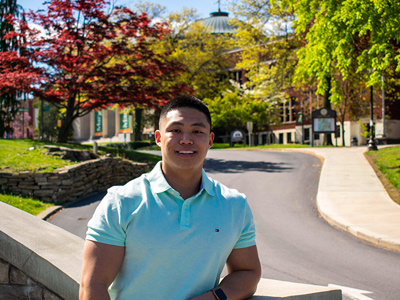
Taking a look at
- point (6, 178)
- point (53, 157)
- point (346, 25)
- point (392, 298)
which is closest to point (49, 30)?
point (53, 157)

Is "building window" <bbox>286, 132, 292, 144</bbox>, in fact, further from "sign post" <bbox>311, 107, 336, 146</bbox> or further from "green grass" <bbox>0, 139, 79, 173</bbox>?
"green grass" <bbox>0, 139, 79, 173</bbox>

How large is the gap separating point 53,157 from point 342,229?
9.10 metres

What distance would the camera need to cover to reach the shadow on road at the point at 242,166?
18062mm

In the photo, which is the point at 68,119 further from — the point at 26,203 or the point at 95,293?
the point at 95,293

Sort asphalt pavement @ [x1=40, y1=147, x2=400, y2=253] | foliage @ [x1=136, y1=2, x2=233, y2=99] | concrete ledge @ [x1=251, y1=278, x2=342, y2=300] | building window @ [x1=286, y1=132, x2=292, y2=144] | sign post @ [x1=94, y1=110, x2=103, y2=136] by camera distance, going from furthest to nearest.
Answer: sign post @ [x1=94, y1=110, x2=103, y2=136] → building window @ [x1=286, y1=132, x2=292, y2=144] → foliage @ [x1=136, y1=2, x2=233, y2=99] → asphalt pavement @ [x1=40, y1=147, x2=400, y2=253] → concrete ledge @ [x1=251, y1=278, x2=342, y2=300]

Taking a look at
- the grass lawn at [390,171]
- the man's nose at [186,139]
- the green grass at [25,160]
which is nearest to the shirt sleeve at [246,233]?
the man's nose at [186,139]

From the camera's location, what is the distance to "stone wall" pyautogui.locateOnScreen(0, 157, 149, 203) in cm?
1084

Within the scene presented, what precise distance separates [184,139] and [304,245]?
6.12 m

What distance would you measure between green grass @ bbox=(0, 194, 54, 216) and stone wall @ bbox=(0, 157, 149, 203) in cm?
37

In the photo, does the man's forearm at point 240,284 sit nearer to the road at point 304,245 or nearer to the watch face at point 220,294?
the watch face at point 220,294

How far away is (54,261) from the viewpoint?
2.63 metres

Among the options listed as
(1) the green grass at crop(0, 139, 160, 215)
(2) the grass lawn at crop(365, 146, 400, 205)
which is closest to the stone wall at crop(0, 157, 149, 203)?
(1) the green grass at crop(0, 139, 160, 215)

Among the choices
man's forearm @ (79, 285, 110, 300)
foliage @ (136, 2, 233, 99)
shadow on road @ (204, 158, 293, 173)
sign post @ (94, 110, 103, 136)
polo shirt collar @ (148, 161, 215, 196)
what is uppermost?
foliage @ (136, 2, 233, 99)

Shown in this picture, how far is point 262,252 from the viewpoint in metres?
7.23
